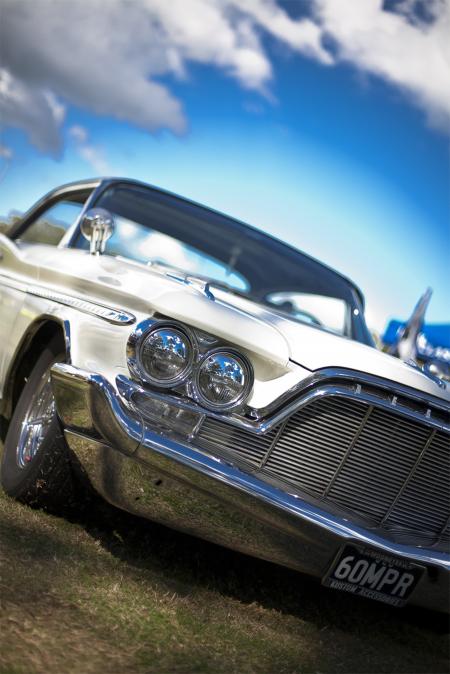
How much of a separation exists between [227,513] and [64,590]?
563mm

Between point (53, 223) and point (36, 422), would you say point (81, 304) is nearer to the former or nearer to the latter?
point (36, 422)

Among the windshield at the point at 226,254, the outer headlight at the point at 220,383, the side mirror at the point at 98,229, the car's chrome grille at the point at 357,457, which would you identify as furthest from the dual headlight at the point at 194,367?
the windshield at the point at 226,254

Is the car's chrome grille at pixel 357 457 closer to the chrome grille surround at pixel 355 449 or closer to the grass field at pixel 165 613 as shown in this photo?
the chrome grille surround at pixel 355 449

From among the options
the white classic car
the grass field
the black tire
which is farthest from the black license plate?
the black tire

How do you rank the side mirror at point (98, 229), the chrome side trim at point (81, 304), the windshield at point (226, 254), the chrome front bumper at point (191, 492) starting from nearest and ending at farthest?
1. the chrome front bumper at point (191, 492)
2. the chrome side trim at point (81, 304)
3. the side mirror at point (98, 229)
4. the windshield at point (226, 254)

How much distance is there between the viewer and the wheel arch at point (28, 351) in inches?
124

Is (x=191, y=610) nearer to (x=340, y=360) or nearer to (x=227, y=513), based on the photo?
(x=227, y=513)

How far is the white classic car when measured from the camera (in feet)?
8.14

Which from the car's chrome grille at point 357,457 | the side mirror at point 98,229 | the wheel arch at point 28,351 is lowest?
the wheel arch at point 28,351

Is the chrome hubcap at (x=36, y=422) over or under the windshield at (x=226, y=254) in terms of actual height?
under

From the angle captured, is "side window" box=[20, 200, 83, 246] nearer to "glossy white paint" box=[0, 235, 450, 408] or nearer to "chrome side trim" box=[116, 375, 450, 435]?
"glossy white paint" box=[0, 235, 450, 408]

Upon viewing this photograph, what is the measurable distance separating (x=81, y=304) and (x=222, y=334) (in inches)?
26.7

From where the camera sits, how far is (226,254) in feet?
14.1

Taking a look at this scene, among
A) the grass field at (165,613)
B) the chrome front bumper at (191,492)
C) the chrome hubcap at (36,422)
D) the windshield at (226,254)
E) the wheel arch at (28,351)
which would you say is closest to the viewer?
the grass field at (165,613)
